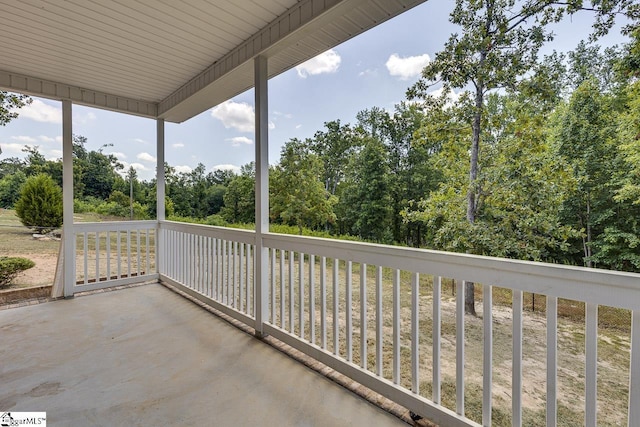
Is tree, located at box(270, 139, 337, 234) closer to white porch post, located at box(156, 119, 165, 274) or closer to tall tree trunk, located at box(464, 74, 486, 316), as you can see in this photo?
tall tree trunk, located at box(464, 74, 486, 316)

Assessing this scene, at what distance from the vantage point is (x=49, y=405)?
5.90 ft

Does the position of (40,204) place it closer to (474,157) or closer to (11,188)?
(11,188)

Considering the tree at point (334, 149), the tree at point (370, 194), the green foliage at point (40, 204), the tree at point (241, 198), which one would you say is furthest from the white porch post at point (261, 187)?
the green foliage at point (40, 204)

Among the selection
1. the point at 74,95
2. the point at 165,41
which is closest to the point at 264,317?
the point at 165,41

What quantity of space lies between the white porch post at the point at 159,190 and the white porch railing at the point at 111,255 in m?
0.11

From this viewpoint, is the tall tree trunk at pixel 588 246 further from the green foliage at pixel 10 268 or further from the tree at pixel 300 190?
the green foliage at pixel 10 268

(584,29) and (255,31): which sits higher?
(255,31)

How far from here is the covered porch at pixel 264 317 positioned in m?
1.45

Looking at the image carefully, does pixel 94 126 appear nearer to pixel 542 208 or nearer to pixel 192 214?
pixel 192 214

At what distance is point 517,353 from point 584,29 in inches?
59.5

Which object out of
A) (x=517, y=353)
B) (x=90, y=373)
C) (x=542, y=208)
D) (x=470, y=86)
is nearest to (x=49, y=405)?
(x=90, y=373)

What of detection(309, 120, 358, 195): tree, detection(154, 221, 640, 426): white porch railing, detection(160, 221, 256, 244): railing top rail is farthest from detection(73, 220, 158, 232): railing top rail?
detection(309, 120, 358, 195): tree

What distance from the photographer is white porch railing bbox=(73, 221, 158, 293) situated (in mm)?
3982

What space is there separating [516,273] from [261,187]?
6.56ft
